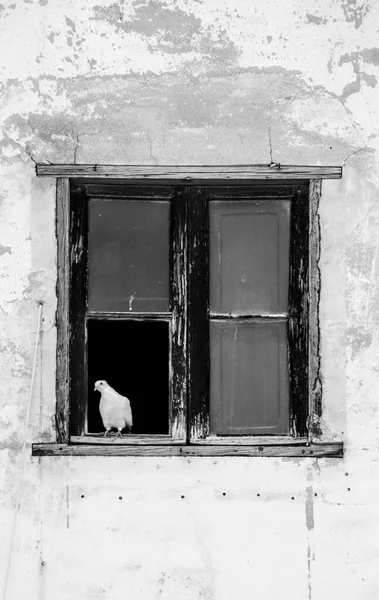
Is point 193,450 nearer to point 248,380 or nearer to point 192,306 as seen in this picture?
point 248,380

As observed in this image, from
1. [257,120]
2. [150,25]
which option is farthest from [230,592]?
[150,25]

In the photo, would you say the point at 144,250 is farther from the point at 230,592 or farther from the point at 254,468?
the point at 230,592

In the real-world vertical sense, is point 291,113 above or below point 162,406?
above

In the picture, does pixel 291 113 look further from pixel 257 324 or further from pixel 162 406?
pixel 162 406

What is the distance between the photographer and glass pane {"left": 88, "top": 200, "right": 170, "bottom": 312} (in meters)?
4.25

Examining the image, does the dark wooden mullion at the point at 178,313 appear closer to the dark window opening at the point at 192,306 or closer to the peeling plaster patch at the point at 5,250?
the dark window opening at the point at 192,306

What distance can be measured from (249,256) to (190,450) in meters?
1.01

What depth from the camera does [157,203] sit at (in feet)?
14.0

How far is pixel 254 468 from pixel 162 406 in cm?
55

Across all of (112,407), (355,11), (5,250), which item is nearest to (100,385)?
(112,407)

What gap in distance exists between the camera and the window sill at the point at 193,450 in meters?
4.12

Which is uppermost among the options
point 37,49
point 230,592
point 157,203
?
point 37,49

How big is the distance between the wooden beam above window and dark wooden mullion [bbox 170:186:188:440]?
0.11 meters

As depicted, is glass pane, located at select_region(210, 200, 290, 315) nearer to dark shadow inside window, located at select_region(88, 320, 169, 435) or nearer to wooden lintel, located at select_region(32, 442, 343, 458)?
dark shadow inside window, located at select_region(88, 320, 169, 435)
